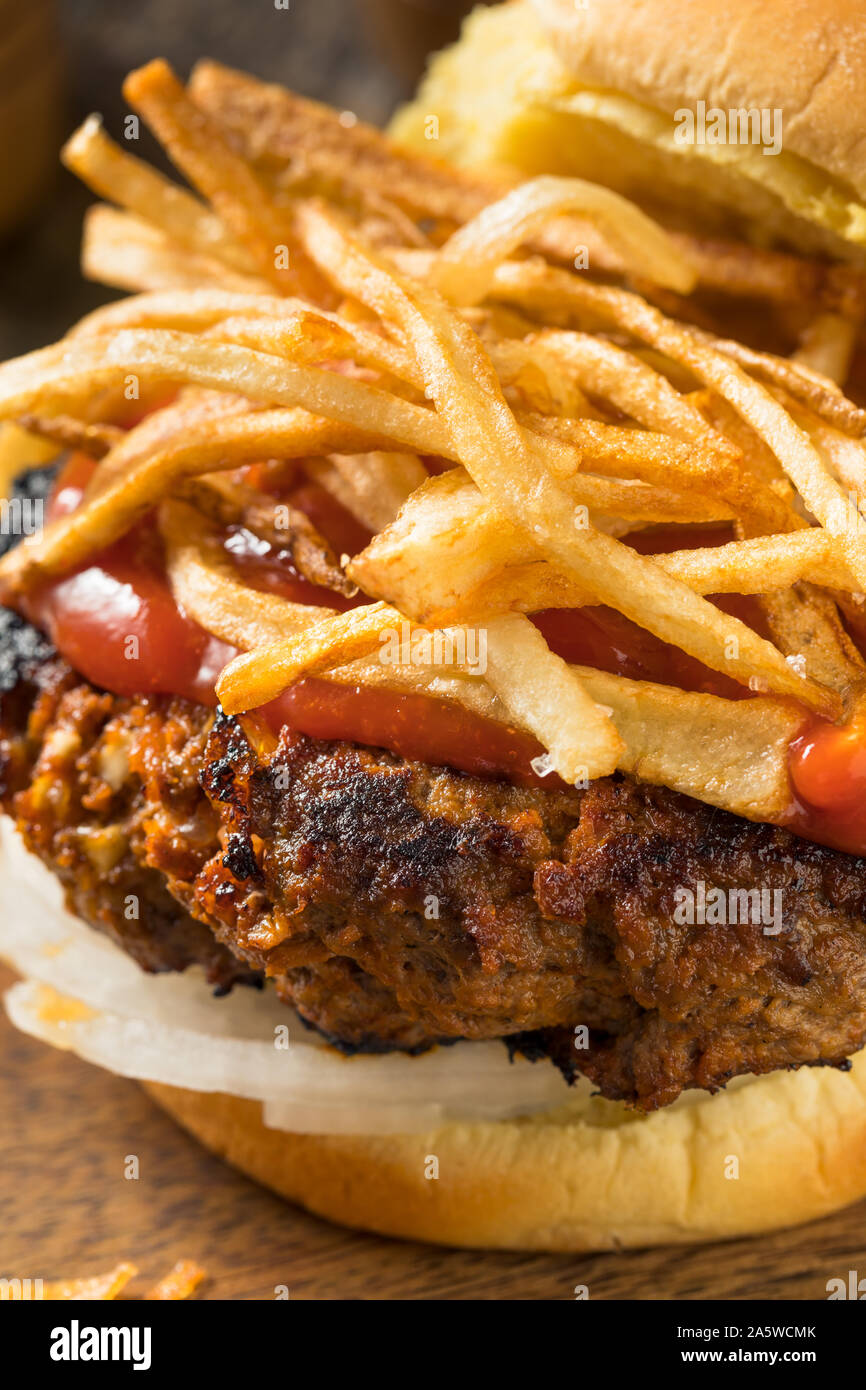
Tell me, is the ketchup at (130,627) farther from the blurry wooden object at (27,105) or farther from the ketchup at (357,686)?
the blurry wooden object at (27,105)

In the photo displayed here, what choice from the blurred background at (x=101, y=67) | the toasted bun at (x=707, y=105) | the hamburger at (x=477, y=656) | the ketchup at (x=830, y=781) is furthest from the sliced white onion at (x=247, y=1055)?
the blurred background at (x=101, y=67)

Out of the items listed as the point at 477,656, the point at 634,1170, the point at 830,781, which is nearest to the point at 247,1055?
the point at 634,1170

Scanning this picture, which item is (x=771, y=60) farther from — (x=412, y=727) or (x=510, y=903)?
(x=510, y=903)

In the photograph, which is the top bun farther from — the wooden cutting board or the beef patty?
the wooden cutting board

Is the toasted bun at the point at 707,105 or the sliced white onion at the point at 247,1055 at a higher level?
the toasted bun at the point at 707,105

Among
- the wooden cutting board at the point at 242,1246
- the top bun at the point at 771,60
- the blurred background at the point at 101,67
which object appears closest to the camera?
the top bun at the point at 771,60

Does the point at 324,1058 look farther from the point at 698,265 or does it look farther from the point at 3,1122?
the point at 698,265
